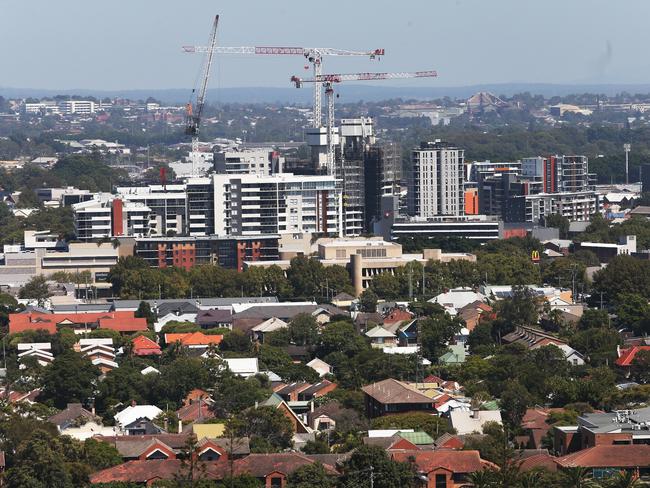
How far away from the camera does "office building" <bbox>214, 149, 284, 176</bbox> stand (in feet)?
231

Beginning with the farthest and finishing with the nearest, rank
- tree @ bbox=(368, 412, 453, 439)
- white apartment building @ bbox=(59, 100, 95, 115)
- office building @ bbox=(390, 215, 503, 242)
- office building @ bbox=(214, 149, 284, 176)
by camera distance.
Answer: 1. white apartment building @ bbox=(59, 100, 95, 115)
2. office building @ bbox=(214, 149, 284, 176)
3. office building @ bbox=(390, 215, 503, 242)
4. tree @ bbox=(368, 412, 453, 439)

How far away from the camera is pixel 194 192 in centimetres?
6053

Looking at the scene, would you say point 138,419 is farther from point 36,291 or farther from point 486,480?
point 36,291

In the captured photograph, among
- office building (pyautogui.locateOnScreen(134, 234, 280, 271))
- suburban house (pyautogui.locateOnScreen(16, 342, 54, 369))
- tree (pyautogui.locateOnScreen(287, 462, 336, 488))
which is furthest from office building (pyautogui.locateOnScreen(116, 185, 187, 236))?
→ tree (pyautogui.locateOnScreen(287, 462, 336, 488))

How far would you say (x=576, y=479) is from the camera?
23.4m

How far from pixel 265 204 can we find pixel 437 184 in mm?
12606

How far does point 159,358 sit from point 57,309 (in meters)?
9.10

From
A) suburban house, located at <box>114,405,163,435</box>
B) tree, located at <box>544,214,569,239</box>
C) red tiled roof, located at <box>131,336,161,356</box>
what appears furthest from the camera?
tree, located at <box>544,214,569,239</box>

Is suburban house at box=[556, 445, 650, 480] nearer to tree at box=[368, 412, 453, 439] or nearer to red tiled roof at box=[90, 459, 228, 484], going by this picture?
tree at box=[368, 412, 453, 439]

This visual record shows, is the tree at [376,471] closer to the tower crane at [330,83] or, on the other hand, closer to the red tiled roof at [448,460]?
the red tiled roof at [448,460]

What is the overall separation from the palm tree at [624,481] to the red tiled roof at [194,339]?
57.2 ft

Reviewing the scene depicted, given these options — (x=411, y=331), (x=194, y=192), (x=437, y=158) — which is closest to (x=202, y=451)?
(x=411, y=331)

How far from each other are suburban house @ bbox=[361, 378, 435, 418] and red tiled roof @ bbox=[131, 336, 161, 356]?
8.53 metres

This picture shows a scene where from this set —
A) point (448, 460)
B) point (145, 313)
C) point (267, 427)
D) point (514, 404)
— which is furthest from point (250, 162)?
point (448, 460)
